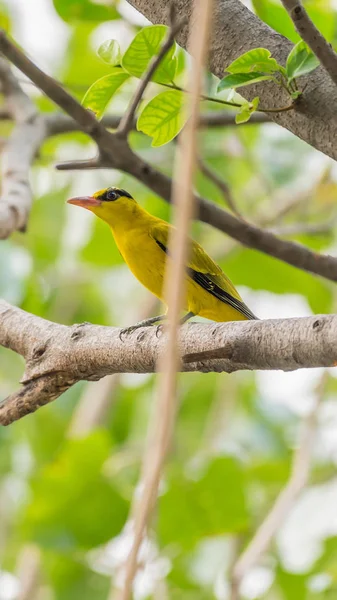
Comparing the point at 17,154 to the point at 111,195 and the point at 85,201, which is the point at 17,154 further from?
the point at 111,195

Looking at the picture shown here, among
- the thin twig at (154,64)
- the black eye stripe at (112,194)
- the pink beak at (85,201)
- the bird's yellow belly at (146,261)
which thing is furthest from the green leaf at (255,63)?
the black eye stripe at (112,194)

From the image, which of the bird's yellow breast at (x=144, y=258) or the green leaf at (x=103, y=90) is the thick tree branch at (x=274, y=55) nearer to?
the green leaf at (x=103, y=90)

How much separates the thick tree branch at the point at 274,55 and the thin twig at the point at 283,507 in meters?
1.29

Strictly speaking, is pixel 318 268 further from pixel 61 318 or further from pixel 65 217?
pixel 61 318

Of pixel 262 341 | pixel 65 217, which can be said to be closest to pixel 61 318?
pixel 65 217

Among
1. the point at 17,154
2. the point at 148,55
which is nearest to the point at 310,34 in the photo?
the point at 148,55

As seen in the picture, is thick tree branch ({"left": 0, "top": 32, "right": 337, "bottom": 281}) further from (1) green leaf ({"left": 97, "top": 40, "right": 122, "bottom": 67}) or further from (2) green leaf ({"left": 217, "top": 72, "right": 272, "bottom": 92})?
(2) green leaf ({"left": 217, "top": 72, "right": 272, "bottom": 92})

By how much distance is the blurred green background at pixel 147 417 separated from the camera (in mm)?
3111

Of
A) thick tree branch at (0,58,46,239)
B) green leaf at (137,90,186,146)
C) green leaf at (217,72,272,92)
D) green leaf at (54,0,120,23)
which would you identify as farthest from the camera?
green leaf at (54,0,120,23)

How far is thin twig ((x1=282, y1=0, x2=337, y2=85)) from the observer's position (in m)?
1.35

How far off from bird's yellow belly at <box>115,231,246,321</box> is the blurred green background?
40 centimetres

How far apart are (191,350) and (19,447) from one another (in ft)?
11.1

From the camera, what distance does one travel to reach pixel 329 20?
2.76 meters

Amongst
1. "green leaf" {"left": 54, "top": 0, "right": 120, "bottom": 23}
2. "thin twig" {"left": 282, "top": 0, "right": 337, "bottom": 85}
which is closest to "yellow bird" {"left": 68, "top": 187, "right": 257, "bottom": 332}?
"green leaf" {"left": 54, "top": 0, "right": 120, "bottom": 23}
